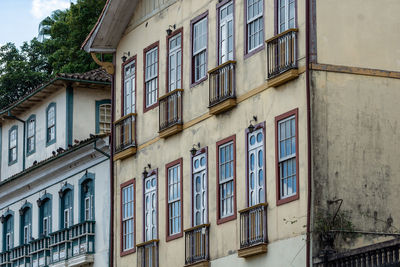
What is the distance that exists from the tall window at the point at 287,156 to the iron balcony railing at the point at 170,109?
510cm

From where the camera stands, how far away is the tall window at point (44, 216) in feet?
135

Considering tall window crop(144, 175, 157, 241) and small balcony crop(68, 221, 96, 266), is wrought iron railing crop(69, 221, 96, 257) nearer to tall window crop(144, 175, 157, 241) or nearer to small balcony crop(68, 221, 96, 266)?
small balcony crop(68, 221, 96, 266)

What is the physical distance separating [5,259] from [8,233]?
112cm

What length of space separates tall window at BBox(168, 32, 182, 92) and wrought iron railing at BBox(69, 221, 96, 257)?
644cm

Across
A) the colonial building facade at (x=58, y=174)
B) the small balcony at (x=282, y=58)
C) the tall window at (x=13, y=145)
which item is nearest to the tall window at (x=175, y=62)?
the colonial building facade at (x=58, y=174)

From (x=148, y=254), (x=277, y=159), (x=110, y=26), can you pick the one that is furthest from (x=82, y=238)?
(x=277, y=159)

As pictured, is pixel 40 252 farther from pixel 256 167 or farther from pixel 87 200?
pixel 256 167

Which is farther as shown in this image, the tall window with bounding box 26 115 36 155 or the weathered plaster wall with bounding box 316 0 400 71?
the tall window with bounding box 26 115 36 155

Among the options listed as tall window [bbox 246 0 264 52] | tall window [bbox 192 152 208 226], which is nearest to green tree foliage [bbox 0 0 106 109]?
tall window [bbox 192 152 208 226]

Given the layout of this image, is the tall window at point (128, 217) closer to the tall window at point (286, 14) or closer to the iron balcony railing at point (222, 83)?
the iron balcony railing at point (222, 83)

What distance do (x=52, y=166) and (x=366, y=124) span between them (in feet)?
51.9

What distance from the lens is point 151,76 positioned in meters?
34.2

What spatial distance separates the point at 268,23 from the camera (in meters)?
28.4

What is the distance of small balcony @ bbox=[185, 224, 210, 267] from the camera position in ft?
98.2
